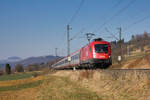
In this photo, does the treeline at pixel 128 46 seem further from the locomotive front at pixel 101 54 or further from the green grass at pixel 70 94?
the green grass at pixel 70 94

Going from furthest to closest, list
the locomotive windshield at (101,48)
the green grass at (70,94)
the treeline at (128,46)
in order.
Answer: the treeline at (128,46)
the locomotive windshield at (101,48)
the green grass at (70,94)

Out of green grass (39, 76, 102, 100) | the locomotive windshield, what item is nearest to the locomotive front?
the locomotive windshield

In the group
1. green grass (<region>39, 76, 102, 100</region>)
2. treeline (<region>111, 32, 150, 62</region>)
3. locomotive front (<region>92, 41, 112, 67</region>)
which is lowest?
green grass (<region>39, 76, 102, 100</region>)

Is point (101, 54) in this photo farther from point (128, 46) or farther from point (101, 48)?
point (128, 46)

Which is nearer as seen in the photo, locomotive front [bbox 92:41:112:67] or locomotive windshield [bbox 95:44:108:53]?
locomotive front [bbox 92:41:112:67]

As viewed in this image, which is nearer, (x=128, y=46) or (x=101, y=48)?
(x=101, y=48)

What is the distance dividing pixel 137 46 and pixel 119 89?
111m

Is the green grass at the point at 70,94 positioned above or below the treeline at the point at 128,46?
below

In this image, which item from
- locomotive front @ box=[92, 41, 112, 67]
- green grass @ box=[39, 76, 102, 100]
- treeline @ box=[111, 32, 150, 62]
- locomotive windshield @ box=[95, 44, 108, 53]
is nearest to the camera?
green grass @ box=[39, 76, 102, 100]

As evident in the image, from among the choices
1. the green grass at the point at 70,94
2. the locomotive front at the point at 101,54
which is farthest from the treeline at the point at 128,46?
the green grass at the point at 70,94

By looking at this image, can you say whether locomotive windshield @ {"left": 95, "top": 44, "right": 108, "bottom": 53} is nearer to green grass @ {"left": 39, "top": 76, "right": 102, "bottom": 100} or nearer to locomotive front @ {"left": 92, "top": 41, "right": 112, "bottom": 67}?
locomotive front @ {"left": 92, "top": 41, "right": 112, "bottom": 67}

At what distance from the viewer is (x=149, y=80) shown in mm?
8906

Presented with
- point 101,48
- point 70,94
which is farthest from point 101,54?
point 70,94

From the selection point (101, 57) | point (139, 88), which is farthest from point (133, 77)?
point (101, 57)
